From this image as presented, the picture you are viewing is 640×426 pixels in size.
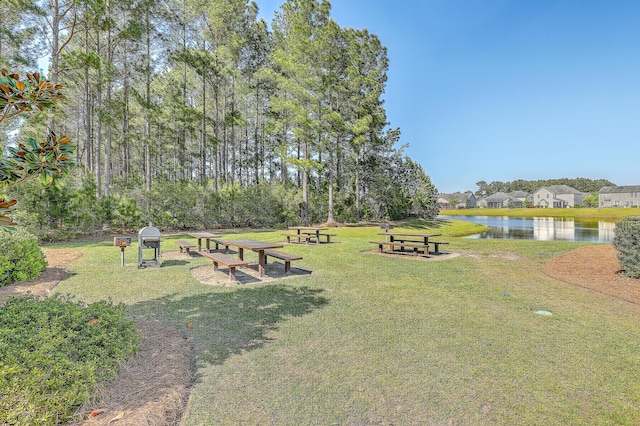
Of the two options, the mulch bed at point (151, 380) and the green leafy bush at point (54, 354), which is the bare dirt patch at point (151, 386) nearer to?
the mulch bed at point (151, 380)

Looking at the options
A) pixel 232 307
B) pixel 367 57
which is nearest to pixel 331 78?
pixel 367 57

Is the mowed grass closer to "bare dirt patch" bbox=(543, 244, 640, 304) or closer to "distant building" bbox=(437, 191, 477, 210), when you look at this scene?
"bare dirt patch" bbox=(543, 244, 640, 304)

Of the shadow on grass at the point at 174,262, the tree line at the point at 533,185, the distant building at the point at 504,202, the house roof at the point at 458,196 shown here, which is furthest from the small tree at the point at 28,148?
the tree line at the point at 533,185

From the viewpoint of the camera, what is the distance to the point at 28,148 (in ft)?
7.08

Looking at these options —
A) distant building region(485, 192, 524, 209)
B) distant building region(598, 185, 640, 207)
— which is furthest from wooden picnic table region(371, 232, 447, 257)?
distant building region(485, 192, 524, 209)

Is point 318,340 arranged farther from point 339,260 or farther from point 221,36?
point 221,36

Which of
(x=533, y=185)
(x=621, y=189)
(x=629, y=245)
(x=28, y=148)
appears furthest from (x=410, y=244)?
(x=533, y=185)

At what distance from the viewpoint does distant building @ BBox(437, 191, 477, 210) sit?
85188 mm

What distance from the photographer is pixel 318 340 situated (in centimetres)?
374

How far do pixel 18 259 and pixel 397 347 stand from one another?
25.6 feet

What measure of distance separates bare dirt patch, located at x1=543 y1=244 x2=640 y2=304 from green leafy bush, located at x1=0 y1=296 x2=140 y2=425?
Result: 26.6 feet

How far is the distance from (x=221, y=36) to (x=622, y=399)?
25.9 meters

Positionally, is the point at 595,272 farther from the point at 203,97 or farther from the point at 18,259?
the point at 203,97

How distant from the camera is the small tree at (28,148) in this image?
2004mm
